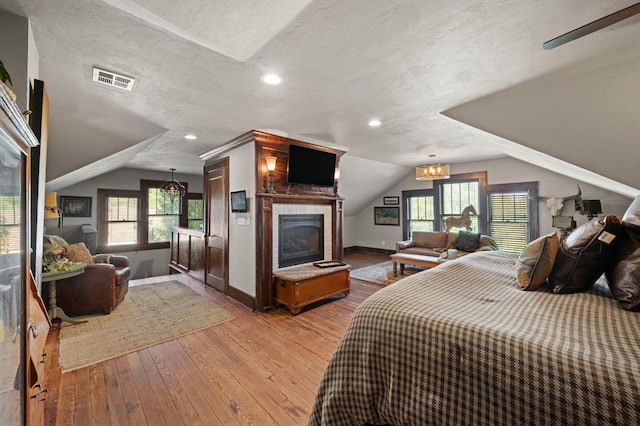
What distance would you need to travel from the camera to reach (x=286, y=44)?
1.69 m

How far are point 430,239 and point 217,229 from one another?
4.68 meters

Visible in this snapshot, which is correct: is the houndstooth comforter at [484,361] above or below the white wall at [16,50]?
below

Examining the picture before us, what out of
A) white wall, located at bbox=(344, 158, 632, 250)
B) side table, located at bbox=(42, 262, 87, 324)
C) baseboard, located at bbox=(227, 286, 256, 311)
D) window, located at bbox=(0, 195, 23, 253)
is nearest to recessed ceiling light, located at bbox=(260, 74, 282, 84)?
window, located at bbox=(0, 195, 23, 253)

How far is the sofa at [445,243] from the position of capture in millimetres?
5285

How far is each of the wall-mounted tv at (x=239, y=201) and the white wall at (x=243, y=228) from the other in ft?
0.20

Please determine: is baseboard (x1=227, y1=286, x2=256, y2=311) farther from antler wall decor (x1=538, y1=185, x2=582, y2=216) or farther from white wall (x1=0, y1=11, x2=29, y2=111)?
antler wall decor (x1=538, y1=185, x2=582, y2=216)

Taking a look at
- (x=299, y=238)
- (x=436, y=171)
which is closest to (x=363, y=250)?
(x=436, y=171)

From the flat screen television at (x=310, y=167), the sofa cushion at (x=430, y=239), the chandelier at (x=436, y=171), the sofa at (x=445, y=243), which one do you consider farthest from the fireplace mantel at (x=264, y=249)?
the sofa cushion at (x=430, y=239)

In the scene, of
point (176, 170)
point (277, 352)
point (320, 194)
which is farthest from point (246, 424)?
point (176, 170)

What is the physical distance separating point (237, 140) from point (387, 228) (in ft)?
18.4

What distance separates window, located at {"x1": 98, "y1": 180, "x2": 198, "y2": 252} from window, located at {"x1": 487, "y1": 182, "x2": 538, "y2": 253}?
308 inches

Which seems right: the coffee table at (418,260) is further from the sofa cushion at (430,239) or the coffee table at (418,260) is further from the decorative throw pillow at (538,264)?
the decorative throw pillow at (538,264)

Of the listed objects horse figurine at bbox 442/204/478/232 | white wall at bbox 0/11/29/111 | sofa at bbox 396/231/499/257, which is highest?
white wall at bbox 0/11/29/111

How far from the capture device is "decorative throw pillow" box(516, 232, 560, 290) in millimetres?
1497
